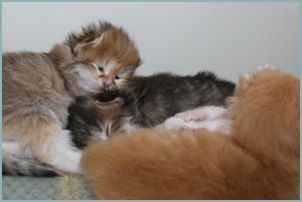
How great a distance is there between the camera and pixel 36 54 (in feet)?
5.66

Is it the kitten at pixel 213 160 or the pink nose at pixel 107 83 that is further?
the pink nose at pixel 107 83

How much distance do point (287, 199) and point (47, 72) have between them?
1077mm

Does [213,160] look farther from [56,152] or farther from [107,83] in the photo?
[107,83]

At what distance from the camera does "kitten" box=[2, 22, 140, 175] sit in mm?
1437

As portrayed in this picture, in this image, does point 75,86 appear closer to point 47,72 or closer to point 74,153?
point 47,72

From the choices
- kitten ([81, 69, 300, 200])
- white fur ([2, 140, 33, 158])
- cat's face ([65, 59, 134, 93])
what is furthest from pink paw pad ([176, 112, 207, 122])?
white fur ([2, 140, 33, 158])

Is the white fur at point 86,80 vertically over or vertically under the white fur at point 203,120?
over

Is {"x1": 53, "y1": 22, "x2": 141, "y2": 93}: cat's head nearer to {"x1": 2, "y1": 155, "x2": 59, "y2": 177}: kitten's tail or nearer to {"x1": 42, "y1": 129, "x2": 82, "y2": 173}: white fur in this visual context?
{"x1": 42, "y1": 129, "x2": 82, "y2": 173}: white fur

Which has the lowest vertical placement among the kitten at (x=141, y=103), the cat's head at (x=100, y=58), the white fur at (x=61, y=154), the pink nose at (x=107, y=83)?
the white fur at (x=61, y=154)

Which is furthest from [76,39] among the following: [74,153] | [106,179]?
[106,179]

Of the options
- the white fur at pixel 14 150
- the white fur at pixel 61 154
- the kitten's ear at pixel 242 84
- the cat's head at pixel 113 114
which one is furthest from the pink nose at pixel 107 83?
the kitten's ear at pixel 242 84

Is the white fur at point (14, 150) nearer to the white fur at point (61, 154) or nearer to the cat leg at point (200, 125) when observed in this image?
the white fur at point (61, 154)

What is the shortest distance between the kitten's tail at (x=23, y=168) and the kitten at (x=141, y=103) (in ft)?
0.72

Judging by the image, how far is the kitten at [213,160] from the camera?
3.43 feet
